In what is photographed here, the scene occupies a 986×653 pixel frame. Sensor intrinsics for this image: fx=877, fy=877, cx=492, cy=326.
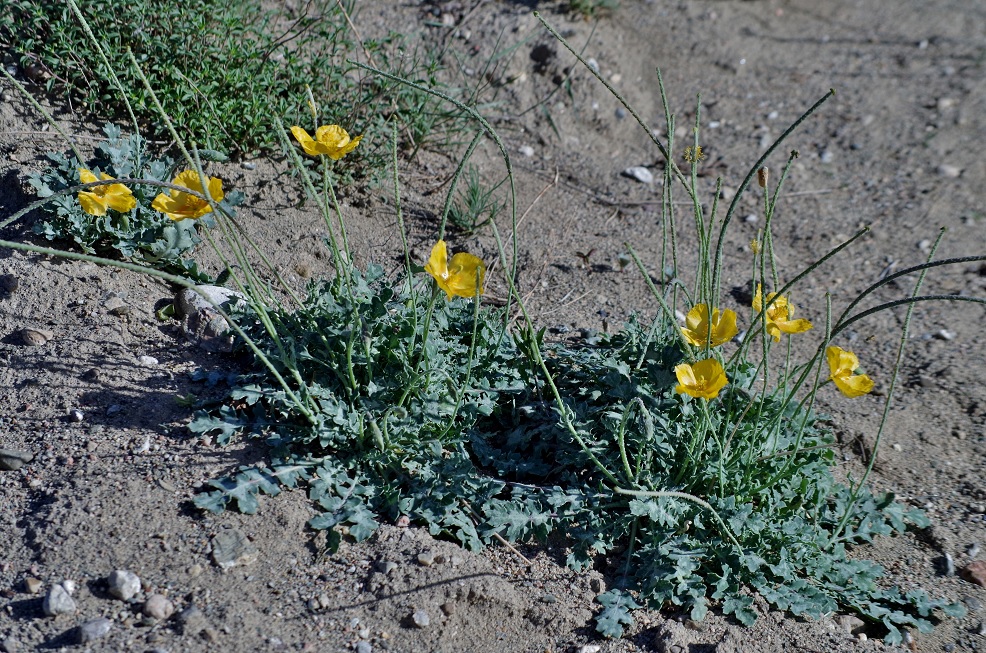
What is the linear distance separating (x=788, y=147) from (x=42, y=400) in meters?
3.59

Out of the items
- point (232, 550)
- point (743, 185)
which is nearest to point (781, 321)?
point (743, 185)

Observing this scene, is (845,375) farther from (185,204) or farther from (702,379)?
(185,204)

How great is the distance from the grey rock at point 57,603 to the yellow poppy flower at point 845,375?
1.84m

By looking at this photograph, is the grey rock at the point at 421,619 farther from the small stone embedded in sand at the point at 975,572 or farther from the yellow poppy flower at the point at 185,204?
the small stone embedded in sand at the point at 975,572

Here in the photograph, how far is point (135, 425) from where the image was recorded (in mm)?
2359

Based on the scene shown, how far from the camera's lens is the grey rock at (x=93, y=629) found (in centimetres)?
188

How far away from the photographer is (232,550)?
210 centimetres

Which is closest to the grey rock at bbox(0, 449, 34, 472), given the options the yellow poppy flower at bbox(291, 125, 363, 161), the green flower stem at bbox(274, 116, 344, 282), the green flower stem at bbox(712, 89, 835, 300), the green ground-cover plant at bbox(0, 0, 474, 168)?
the green flower stem at bbox(274, 116, 344, 282)

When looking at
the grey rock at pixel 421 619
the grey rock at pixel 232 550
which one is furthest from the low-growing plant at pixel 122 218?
the grey rock at pixel 421 619

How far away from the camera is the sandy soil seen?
6.78 feet

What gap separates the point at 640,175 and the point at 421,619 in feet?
8.65

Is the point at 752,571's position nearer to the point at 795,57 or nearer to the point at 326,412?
the point at 326,412

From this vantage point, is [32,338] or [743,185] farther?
[32,338]

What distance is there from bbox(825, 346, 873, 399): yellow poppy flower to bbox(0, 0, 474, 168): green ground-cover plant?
192 centimetres
